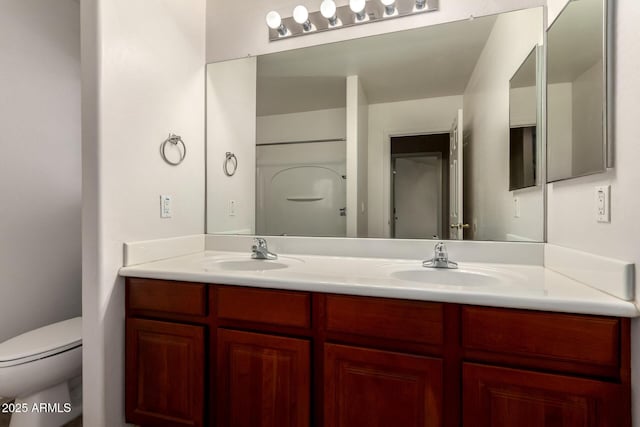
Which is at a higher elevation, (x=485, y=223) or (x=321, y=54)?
(x=321, y=54)

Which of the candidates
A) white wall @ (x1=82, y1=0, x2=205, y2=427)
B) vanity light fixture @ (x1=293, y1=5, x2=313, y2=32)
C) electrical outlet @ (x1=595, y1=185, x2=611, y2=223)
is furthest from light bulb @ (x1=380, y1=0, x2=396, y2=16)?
electrical outlet @ (x1=595, y1=185, x2=611, y2=223)

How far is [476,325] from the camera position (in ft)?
3.06

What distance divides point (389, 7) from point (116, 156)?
58.2 inches

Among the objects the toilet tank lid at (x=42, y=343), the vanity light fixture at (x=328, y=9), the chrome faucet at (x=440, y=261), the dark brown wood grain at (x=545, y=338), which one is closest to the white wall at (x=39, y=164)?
the toilet tank lid at (x=42, y=343)

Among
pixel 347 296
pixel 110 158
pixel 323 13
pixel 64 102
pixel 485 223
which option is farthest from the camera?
pixel 64 102

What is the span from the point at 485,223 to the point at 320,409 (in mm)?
1072

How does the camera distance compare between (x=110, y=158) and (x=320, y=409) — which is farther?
(x=110, y=158)

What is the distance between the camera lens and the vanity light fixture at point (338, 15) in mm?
1553

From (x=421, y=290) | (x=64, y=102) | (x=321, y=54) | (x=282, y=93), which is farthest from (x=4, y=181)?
(x=421, y=290)

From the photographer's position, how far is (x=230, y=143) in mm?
1959

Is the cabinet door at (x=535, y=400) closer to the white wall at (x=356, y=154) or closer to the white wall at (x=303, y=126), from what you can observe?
the white wall at (x=356, y=154)

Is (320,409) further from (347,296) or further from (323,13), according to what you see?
(323,13)

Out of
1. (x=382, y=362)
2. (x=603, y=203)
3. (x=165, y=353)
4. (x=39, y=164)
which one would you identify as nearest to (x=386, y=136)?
(x=603, y=203)

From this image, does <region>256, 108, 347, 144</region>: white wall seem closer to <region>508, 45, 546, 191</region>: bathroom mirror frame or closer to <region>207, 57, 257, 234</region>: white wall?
<region>207, 57, 257, 234</region>: white wall
